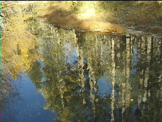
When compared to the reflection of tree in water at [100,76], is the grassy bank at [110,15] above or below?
above

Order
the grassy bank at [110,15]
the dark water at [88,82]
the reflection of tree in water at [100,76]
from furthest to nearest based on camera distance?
the grassy bank at [110,15] < the reflection of tree in water at [100,76] < the dark water at [88,82]

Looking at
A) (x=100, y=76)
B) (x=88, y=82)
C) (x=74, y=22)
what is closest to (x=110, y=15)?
(x=74, y=22)

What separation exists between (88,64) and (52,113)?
7276 mm

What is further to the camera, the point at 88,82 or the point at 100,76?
the point at 100,76

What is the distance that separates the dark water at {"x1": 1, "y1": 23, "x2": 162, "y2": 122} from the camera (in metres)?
11.9

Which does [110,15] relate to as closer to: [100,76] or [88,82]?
[100,76]

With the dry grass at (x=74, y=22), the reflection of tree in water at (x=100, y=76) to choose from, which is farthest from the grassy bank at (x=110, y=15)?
the reflection of tree in water at (x=100, y=76)

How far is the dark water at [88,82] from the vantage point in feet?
39.1

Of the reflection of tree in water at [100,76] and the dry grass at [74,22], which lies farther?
the dry grass at [74,22]

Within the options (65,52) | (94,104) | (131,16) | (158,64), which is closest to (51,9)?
(131,16)

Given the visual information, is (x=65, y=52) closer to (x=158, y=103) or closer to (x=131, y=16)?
(x=158, y=103)

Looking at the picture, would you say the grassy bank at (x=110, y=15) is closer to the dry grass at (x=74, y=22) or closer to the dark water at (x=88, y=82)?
the dry grass at (x=74, y=22)

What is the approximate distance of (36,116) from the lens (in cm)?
1193

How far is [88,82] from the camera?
15555mm
